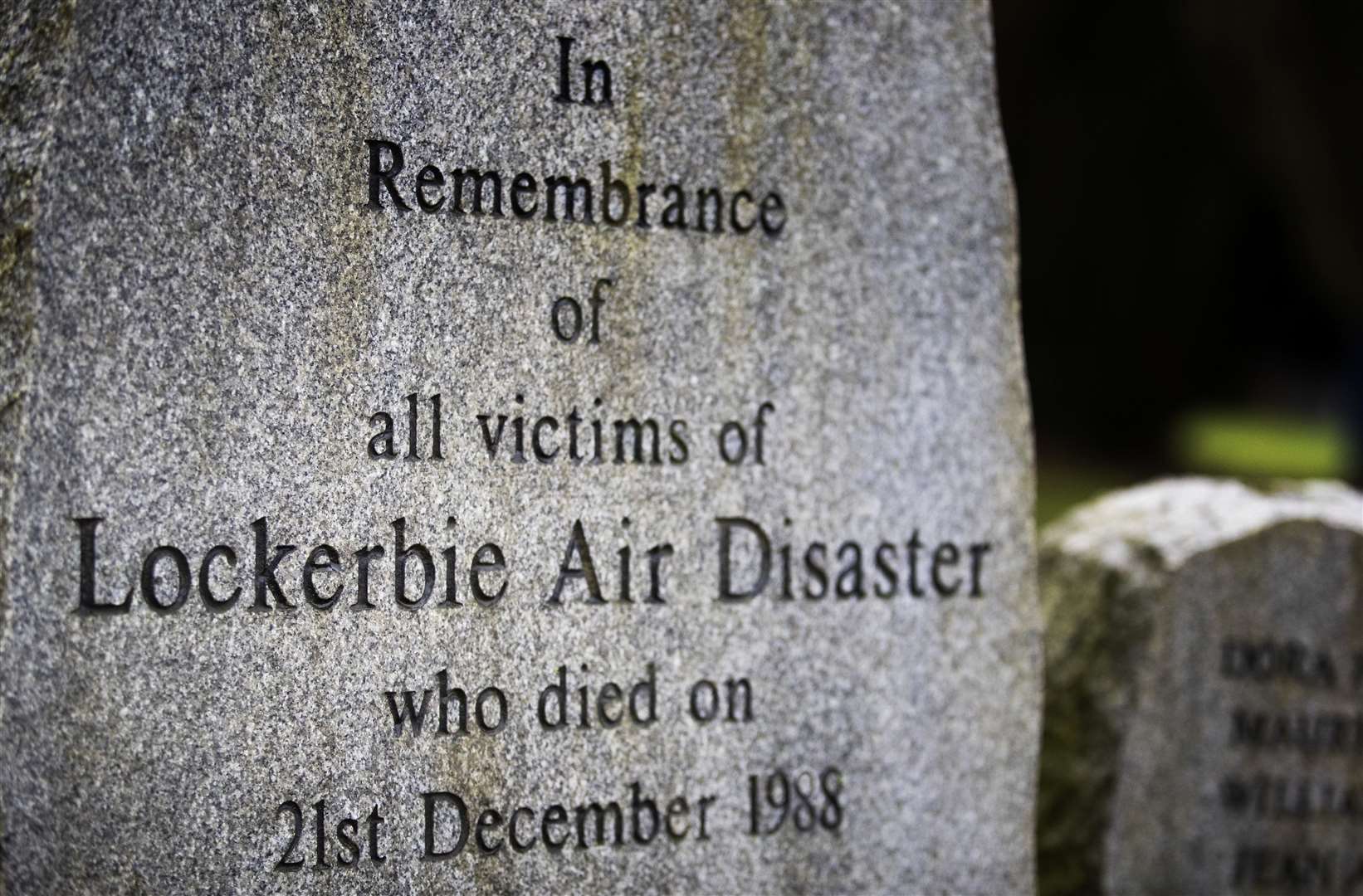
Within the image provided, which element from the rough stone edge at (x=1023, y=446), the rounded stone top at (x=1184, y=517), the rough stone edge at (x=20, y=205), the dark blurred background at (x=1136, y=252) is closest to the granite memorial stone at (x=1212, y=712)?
the rounded stone top at (x=1184, y=517)

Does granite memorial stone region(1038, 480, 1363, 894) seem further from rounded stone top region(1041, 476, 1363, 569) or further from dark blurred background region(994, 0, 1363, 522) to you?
dark blurred background region(994, 0, 1363, 522)

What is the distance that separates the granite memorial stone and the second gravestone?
74cm

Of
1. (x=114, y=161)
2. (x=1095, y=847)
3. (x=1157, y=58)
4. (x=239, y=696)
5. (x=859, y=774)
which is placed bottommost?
(x=1095, y=847)

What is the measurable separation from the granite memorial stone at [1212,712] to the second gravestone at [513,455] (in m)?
A: 0.74

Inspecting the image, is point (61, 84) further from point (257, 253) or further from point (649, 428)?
point (649, 428)

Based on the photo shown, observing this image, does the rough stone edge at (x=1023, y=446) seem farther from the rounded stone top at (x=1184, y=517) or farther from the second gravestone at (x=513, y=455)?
the rounded stone top at (x=1184, y=517)

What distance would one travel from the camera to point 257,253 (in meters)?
2.52

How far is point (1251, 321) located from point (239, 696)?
15091 mm

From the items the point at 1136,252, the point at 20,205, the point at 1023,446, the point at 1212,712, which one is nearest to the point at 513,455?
the point at 20,205

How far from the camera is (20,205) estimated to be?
93.4 inches

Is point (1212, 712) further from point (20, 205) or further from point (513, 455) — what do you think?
point (20, 205)

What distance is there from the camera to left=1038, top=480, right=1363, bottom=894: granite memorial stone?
12.3 ft

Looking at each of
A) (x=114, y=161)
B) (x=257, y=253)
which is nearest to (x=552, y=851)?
(x=257, y=253)

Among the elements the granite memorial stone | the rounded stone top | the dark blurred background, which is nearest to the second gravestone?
the granite memorial stone
